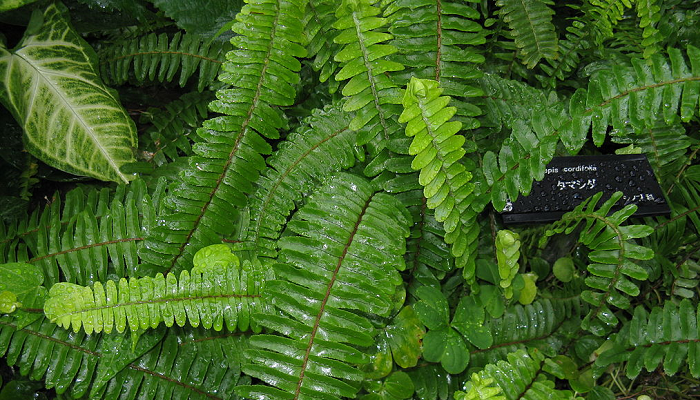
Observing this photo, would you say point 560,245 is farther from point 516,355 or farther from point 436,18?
point 436,18

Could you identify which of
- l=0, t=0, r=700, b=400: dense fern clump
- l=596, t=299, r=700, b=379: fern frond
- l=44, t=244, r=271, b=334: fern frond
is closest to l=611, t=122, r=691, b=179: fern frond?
l=0, t=0, r=700, b=400: dense fern clump

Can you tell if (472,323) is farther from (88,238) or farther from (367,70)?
(88,238)

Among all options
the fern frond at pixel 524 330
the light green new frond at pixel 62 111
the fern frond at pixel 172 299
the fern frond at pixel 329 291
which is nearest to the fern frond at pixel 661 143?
the fern frond at pixel 524 330

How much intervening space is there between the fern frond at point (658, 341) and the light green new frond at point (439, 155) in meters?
0.67

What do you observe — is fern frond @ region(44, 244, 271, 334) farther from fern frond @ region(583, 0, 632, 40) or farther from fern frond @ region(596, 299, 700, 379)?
fern frond @ region(583, 0, 632, 40)

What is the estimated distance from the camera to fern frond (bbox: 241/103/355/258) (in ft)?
6.45

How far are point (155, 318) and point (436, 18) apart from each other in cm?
144

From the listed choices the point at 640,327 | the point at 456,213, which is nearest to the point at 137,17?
the point at 456,213

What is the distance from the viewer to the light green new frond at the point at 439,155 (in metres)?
1.55

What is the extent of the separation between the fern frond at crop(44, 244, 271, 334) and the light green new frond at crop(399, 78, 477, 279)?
0.67m

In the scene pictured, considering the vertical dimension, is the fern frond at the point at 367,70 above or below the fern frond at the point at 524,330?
above

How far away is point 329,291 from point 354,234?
21 centimetres

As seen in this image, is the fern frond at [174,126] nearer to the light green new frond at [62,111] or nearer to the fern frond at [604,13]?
the light green new frond at [62,111]

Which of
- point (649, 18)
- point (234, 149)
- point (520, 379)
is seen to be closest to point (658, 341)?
point (520, 379)
